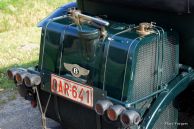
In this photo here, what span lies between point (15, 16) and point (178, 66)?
6.35m

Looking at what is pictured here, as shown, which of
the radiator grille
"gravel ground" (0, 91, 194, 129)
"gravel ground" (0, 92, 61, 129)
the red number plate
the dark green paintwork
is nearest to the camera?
the dark green paintwork

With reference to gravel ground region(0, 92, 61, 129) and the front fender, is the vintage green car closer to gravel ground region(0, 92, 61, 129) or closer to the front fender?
the front fender

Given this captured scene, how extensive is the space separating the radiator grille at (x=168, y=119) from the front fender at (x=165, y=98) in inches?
5.5

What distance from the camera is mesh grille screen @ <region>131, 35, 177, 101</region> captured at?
3.24 metres

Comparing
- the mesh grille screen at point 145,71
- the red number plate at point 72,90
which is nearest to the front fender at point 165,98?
the mesh grille screen at point 145,71

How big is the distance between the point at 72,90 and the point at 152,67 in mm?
706

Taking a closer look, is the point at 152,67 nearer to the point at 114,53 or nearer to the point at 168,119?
the point at 114,53

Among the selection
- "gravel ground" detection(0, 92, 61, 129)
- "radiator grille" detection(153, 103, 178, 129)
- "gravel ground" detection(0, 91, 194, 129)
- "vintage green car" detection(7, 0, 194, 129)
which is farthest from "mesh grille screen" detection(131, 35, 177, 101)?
"gravel ground" detection(0, 92, 61, 129)

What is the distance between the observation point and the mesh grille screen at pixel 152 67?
3.24m

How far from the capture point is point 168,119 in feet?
11.8

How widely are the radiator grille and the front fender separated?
0.14m

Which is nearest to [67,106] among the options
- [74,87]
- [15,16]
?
[74,87]

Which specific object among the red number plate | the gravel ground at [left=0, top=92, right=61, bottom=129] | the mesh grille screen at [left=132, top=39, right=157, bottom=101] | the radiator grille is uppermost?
the mesh grille screen at [left=132, top=39, right=157, bottom=101]

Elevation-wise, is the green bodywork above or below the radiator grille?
above
